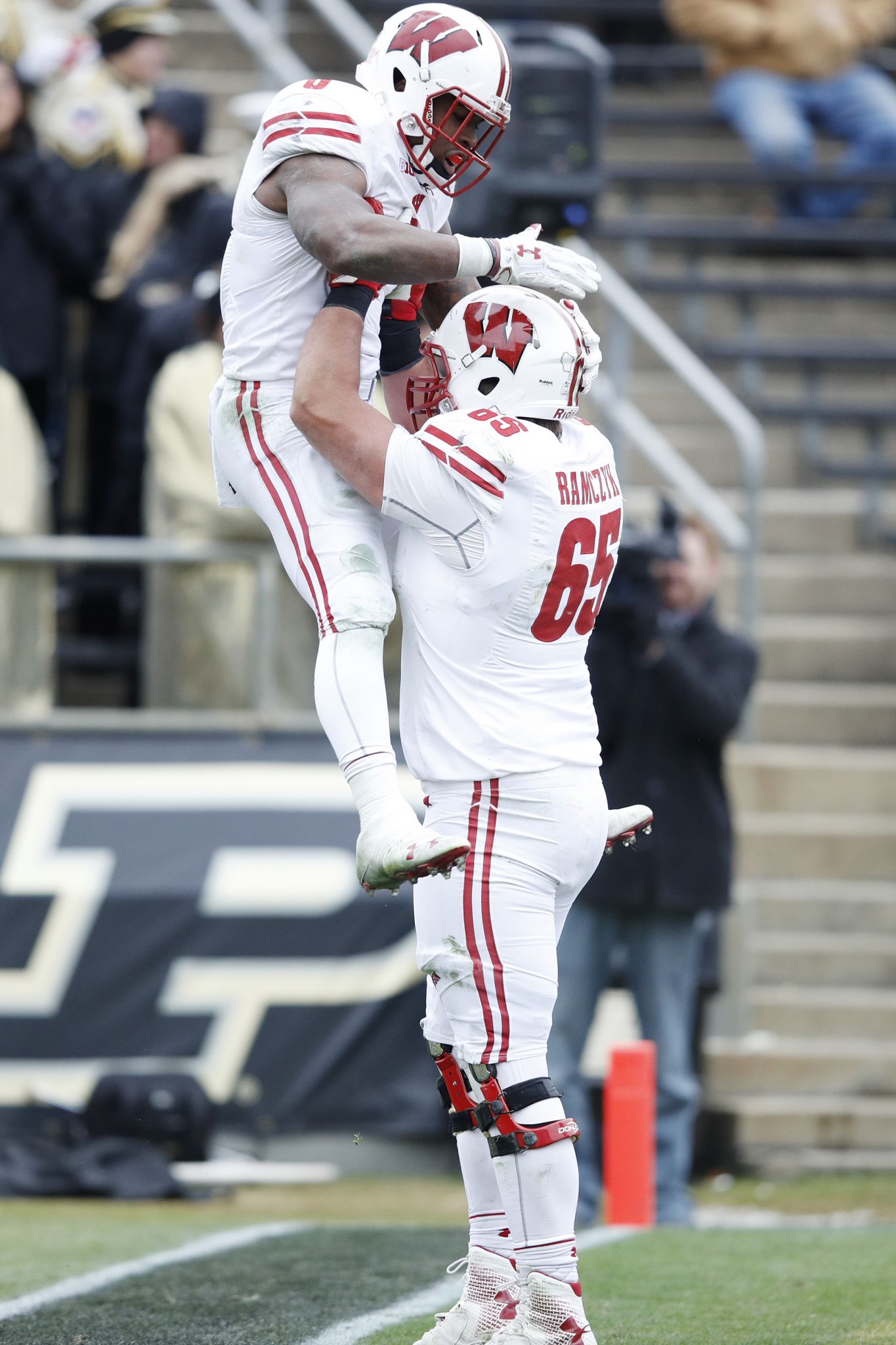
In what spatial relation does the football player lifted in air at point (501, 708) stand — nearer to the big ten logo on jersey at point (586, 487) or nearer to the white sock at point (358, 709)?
the big ten logo on jersey at point (586, 487)

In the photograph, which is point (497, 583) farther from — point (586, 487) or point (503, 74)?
point (503, 74)

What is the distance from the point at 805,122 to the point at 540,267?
8.17m

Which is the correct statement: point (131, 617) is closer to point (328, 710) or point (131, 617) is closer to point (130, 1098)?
point (130, 1098)

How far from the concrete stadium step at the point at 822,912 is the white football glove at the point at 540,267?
519 centimetres

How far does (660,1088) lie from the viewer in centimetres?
750

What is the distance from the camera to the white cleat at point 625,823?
15.3 ft

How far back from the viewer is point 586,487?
446 centimetres

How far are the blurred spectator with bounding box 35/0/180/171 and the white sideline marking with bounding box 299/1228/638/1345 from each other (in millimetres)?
5793

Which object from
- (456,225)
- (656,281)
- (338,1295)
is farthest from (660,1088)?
(656,281)

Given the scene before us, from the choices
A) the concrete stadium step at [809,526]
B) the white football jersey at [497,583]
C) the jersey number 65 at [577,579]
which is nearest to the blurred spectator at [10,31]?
the concrete stadium step at [809,526]

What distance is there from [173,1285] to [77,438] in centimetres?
517

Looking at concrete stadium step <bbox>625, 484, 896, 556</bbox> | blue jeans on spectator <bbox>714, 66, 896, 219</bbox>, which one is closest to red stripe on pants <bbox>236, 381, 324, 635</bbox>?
concrete stadium step <bbox>625, 484, 896, 556</bbox>

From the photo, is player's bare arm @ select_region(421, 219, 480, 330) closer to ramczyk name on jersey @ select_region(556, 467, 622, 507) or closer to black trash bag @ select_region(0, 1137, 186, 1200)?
ramczyk name on jersey @ select_region(556, 467, 622, 507)

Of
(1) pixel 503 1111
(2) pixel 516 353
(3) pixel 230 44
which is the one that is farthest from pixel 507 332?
(3) pixel 230 44
